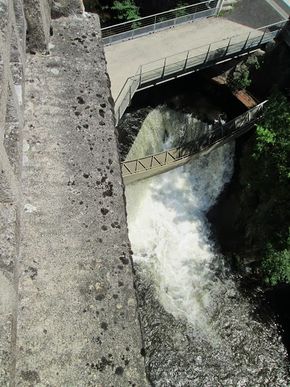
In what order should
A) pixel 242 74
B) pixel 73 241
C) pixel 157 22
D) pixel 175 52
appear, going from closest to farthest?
pixel 73 241, pixel 175 52, pixel 157 22, pixel 242 74

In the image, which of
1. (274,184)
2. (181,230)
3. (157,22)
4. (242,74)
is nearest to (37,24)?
(274,184)

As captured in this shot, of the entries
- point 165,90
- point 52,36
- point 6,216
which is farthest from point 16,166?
point 165,90

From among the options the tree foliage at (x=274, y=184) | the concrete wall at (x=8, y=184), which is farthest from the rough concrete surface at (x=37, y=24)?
the tree foliage at (x=274, y=184)

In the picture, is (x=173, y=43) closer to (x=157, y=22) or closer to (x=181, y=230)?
(x=157, y=22)

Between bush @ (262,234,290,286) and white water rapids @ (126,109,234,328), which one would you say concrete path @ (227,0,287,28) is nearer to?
white water rapids @ (126,109,234,328)

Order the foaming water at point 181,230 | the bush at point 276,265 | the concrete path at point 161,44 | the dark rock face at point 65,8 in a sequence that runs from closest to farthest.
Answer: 1. the dark rock face at point 65,8
2. the bush at point 276,265
3. the foaming water at point 181,230
4. the concrete path at point 161,44

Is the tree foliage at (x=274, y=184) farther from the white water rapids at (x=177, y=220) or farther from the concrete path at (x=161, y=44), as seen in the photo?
the concrete path at (x=161, y=44)

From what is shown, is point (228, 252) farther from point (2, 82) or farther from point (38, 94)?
point (2, 82)
